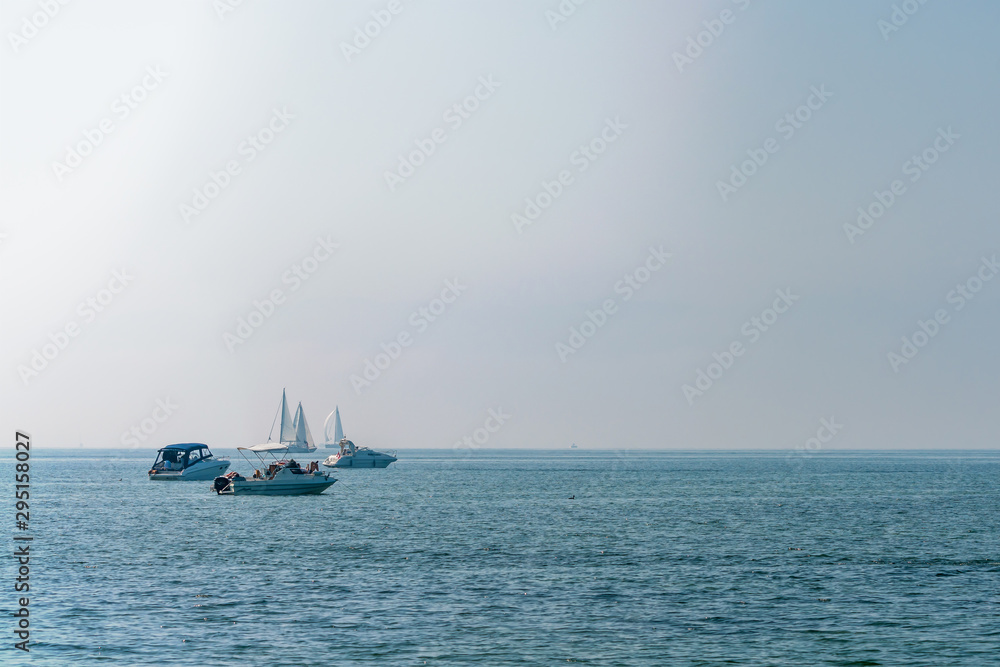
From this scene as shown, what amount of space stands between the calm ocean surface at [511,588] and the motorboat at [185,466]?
64296 mm

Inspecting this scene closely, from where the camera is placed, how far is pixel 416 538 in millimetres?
76312

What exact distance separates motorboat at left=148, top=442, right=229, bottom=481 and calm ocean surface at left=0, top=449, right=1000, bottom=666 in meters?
64.3

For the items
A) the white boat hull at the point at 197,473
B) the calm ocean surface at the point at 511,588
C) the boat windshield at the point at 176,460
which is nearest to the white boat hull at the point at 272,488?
the calm ocean surface at the point at 511,588

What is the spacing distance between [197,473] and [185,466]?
4.83 meters

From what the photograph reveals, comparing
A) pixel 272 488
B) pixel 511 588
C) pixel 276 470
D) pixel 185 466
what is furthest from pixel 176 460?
pixel 511 588

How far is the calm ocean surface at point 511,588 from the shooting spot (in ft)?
124

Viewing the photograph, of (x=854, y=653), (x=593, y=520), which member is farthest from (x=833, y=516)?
(x=854, y=653)

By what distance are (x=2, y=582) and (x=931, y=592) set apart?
156 ft

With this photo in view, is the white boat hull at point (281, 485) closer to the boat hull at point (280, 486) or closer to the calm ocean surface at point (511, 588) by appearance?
the boat hull at point (280, 486)

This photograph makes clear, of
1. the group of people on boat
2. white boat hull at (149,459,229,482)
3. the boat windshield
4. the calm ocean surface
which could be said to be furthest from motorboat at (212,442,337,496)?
the boat windshield

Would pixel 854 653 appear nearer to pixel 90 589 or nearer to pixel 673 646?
pixel 673 646

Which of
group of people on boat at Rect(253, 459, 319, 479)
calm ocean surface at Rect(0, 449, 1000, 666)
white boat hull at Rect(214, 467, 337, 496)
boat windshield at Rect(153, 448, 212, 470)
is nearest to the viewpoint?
calm ocean surface at Rect(0, 449, 1000, 666)

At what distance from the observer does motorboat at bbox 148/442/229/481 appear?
16712cm

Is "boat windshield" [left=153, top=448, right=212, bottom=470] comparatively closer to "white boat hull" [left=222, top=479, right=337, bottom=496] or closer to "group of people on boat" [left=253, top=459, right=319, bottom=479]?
"group of people on boat" [left=253, top=459, right=319, bottom=479]
